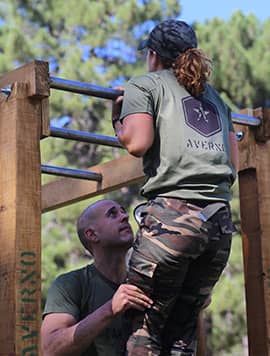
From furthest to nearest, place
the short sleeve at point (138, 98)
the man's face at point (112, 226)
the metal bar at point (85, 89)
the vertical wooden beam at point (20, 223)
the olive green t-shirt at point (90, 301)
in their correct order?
1. the man's face at point (112, 226)
2. the olive green t-shirt at point (90, 301)
3. the metal bar at point (85, 89)
4. the short sleeve at point (138, 98)
5. the vertical wooden beam at point (20, 223)

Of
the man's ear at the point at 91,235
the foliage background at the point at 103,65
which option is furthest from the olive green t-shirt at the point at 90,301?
the foliage background at the point at 103,65

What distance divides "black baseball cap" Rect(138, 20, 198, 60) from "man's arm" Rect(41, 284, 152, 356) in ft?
2.91

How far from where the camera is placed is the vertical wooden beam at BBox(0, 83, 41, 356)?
316 cm

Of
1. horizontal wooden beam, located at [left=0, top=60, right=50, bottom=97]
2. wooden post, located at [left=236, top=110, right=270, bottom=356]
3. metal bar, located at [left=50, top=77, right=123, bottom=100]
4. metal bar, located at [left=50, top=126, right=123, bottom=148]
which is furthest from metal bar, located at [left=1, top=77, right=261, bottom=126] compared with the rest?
A: wooden post, located at [left=236, top=110, right=270, bottom=356]

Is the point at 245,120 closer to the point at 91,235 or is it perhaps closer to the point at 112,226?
the point at 112,226

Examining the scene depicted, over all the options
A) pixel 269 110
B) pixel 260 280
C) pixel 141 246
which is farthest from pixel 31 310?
pixel 269 110

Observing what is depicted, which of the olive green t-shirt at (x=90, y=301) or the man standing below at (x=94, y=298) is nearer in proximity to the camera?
the man standing below at (x=94, y=298)

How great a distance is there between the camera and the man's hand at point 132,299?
326 centimetres

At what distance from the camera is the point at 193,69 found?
11.0ft

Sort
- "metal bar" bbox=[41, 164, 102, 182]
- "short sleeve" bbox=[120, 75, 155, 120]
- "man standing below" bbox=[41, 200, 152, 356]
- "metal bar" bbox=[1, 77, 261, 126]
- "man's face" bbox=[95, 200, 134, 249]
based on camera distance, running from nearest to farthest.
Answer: "short sleeve" bbox=[120, 75, 155, 120], "metal bar" bbox=[1, 77, 261, 126], "man standing below" bbox=[41, 200, 152, 356], "man's face" bbox=[95, 200, 134, 249], "metal bar" bbox=[41, 164, 102, 182]

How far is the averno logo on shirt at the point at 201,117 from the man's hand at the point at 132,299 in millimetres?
620

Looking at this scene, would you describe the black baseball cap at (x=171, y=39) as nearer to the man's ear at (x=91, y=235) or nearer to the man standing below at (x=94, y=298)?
the man standing below at (x=94, y=298)

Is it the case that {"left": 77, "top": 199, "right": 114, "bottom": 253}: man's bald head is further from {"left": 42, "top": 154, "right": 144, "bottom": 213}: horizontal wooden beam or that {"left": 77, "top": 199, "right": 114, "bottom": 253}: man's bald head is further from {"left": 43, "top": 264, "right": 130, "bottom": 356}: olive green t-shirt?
{"left": 42, "top": 154, "right": 144, "bottom": 213}: horizontal wooden beam

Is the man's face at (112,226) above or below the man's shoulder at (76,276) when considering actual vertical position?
above
